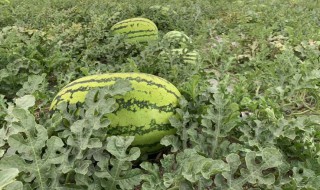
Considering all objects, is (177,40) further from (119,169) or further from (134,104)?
(119,169)

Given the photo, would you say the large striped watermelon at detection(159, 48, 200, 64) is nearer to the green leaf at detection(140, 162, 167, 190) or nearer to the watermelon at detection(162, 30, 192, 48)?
the watermelon at detection(162, 30, 192, 48)

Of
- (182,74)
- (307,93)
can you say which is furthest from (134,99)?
(307,93)

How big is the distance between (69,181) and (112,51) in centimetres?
263

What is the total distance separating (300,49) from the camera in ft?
15.1

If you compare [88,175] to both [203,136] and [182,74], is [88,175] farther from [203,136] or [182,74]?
[182,74]

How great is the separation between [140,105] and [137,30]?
2.89m

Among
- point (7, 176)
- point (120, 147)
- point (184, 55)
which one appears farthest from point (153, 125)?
point (184, 55)

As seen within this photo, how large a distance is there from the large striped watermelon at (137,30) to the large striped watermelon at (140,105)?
2.59 meters

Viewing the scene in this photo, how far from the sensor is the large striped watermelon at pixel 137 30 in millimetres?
5168

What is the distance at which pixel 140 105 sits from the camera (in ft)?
8.14

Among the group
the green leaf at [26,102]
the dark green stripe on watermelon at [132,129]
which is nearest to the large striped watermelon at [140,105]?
the dark green stripe on watermelon at [132,129]

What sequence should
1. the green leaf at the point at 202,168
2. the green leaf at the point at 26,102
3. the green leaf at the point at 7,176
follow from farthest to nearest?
the green leaf at the point at 26,102, the green leaf at the point at 202,168, the green leaf at the point at 7,176

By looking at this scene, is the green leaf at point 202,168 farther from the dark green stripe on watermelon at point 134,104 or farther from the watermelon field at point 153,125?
the dark green stripe on watermelon at point 134,104

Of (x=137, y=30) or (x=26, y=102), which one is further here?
(x=137, y=30)
